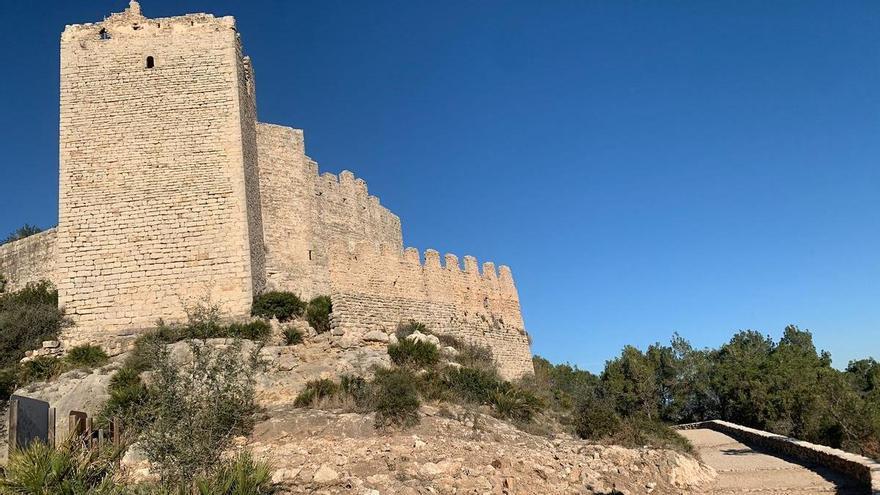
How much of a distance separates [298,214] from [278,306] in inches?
165

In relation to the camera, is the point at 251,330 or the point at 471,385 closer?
the point at 471,385

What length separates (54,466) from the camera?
708 cm

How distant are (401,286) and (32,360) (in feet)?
32.3

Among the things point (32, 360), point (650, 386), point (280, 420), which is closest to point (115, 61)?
point (32, 360)

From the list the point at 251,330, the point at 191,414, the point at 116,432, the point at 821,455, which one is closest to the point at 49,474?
the point at 191,414

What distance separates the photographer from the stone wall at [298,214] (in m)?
19.7

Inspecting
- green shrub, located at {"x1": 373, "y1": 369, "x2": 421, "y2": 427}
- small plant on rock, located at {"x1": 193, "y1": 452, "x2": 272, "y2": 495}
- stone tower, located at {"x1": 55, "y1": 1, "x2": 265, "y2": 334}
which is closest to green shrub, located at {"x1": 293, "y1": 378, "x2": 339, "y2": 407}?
green shrub, located at {"x1": 373, "y1": 369, "x2": 421, "y2": 427}

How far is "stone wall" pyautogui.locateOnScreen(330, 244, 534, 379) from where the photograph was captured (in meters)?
19.8

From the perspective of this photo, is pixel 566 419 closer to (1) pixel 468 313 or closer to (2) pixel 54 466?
(1) pixel 468 313

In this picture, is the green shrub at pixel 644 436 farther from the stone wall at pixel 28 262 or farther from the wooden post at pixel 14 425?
the stone wall at pixel 28 262

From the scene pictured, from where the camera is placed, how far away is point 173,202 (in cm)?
1702

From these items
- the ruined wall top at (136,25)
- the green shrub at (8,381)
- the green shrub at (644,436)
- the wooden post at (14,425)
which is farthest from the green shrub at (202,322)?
the green shrub at (644,436)

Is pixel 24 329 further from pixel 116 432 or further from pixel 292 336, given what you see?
pixel 116 432

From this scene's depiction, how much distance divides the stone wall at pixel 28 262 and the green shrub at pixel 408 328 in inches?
378
